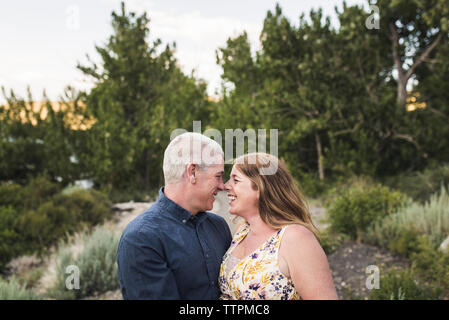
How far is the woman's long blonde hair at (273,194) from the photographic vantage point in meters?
2.40

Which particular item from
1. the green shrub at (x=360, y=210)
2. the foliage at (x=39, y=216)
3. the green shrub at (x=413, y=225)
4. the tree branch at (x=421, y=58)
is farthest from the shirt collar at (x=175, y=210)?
the tree branch at (x=421, y=58)

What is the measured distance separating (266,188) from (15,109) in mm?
13416

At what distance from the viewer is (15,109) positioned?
13.5 m

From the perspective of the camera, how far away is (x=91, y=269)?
19.8ft

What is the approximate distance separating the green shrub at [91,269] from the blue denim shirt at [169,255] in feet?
12.9

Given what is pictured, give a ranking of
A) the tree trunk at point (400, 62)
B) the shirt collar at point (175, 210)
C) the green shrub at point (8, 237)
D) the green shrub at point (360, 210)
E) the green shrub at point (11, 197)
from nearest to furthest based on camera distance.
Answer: the shirt collar at point (175, 210), the green shrub at point (360, 210), the green shrub at point (8, 237), the green shrub at point (11, 197), the tree trunk at point (400, 62)

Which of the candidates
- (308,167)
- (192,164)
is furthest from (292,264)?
(308,167)

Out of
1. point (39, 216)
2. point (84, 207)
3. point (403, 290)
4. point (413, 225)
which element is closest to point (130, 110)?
point (84, 207)

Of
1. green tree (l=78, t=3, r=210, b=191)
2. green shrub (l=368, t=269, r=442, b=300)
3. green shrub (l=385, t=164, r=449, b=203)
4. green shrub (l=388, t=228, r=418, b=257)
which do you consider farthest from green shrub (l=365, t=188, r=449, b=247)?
green tree (l=78, t=3, r=210, b=191)

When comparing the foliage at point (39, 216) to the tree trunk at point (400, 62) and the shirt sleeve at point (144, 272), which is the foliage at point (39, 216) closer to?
the shirt sleeve at point (144, 272)

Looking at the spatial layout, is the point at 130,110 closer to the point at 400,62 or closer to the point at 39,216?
the point at 39,216

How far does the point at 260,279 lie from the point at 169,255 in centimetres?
50

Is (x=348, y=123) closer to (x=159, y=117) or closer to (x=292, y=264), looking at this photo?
(x=159, y=117)

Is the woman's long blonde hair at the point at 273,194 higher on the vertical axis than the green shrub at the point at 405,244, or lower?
higher
